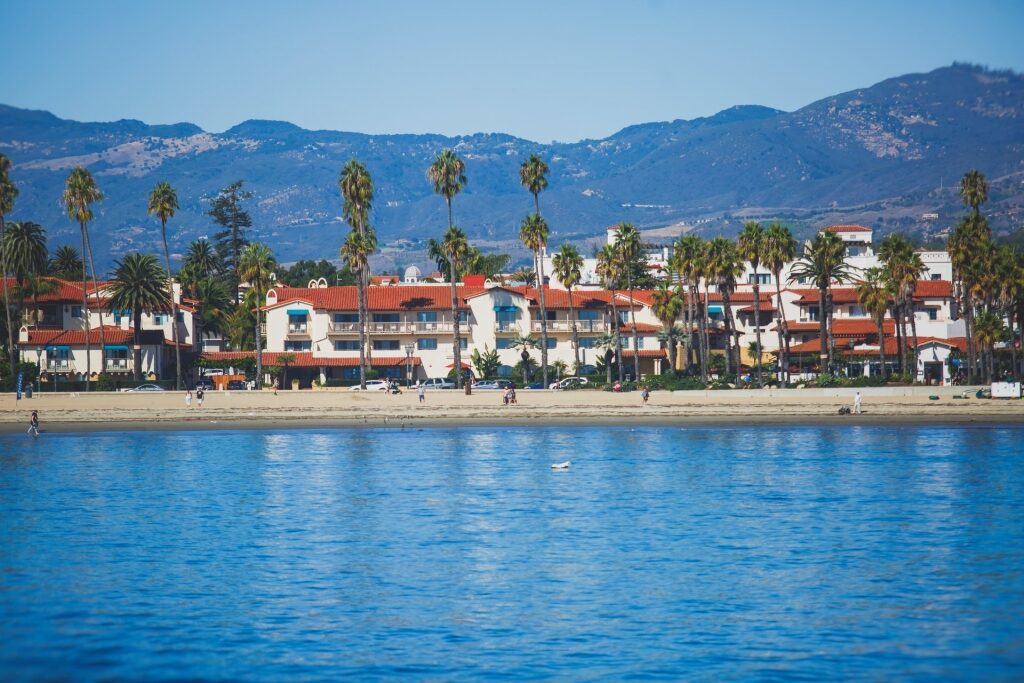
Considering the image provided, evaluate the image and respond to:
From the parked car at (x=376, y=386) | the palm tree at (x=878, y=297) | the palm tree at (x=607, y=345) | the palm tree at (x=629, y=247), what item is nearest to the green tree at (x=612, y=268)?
the palm tree at (x=629, y=247)

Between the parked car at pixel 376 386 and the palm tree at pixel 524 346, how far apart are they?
36.8ft

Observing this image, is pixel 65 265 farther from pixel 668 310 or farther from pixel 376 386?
pixel 668 310

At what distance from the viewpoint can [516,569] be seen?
28.4 m

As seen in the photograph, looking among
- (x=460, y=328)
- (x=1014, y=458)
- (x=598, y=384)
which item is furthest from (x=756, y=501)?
(x=460, y=328)

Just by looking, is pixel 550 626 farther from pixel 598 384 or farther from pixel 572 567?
pixel 598 384

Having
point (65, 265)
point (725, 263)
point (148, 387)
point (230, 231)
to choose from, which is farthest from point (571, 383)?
point (230, 231)

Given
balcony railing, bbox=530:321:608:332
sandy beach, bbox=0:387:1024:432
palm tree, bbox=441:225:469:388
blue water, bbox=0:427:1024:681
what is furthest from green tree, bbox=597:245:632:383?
blue water, bbox=0:427:1024:681

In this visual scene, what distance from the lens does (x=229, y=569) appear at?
94.3 ft

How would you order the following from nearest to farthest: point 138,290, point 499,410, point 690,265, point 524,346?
point 499,410 → point 690,265 → point 138,290 → point 524,346

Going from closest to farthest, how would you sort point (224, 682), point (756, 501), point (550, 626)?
point (224, 682), point (550, 626), point (756, 501)

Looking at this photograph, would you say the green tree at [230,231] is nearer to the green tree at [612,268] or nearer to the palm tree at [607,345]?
the palm tree at [607,345]

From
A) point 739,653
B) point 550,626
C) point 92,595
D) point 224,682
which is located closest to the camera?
point 224,682

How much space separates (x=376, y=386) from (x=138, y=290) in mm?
19421

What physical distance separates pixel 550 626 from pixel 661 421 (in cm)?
4560
